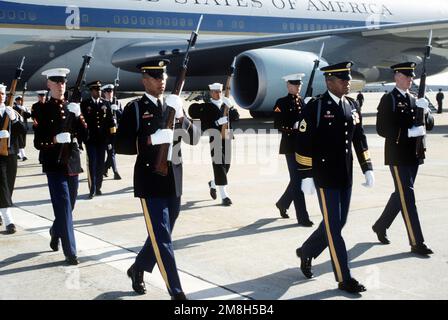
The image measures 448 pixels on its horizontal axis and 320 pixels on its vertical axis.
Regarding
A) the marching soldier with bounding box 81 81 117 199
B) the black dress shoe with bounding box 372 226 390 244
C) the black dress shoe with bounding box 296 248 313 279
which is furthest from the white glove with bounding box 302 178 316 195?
the marching soldier with bounding box 81 81 117 199

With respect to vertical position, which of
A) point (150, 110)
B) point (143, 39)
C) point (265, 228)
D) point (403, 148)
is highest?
point (143, 39)

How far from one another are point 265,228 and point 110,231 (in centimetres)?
177

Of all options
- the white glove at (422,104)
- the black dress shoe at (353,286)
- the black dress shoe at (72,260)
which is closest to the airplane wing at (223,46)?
the white glove at (422,104)

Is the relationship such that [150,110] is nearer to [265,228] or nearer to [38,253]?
[38,253]

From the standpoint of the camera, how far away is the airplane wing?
1762 cm

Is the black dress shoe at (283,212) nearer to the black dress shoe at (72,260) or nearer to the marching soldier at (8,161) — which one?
the black dress shoe at (72,260)

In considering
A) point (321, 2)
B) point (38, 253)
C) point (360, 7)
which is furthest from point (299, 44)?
point (38, 253)

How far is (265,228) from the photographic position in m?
6.93

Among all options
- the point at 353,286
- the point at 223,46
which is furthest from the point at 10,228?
the point at 223,46

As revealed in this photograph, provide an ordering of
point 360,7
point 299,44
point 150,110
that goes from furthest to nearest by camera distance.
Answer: point 360,7, point 299,44, point 150,110

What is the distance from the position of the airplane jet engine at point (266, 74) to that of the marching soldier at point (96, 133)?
8.27 meters

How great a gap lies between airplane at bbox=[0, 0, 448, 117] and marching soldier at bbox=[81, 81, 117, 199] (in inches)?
292

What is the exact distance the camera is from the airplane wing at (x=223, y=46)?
17.6 meters

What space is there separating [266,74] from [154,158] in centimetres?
1271
